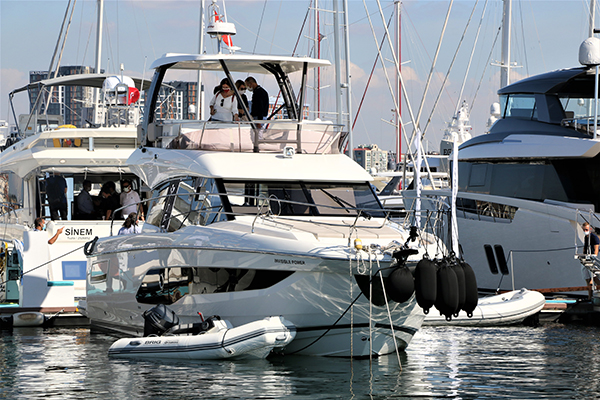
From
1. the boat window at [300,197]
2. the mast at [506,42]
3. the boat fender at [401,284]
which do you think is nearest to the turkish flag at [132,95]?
the boat window at [300,197]

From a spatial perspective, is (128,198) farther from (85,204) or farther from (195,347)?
(195,347)

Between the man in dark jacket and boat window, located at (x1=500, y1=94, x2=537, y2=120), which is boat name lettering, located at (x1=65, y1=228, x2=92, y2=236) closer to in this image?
the man in dark jacket

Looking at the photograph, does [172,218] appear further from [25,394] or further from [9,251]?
[9,251]

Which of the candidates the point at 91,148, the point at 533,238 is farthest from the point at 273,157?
the point at 533,238

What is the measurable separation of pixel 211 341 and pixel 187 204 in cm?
212

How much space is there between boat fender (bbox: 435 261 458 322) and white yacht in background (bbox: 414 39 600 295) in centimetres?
793

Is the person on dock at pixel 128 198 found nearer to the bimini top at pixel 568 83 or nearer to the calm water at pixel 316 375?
the calm water at pixel 316 375

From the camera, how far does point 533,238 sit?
1748 cm

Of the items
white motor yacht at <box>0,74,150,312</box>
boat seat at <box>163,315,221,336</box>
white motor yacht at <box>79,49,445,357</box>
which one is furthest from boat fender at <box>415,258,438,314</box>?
white motor yacht at <box>0,74,150,312</box>

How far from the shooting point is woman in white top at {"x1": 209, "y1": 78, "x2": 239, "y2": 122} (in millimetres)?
12641

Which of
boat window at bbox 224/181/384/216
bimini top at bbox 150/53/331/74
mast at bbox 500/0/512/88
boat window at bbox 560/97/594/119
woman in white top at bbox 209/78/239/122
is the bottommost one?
boat window at bbox 224/181/384/216

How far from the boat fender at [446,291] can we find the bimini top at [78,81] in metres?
11.3

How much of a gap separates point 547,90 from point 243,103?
932 centimetres

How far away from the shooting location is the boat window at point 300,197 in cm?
1066
